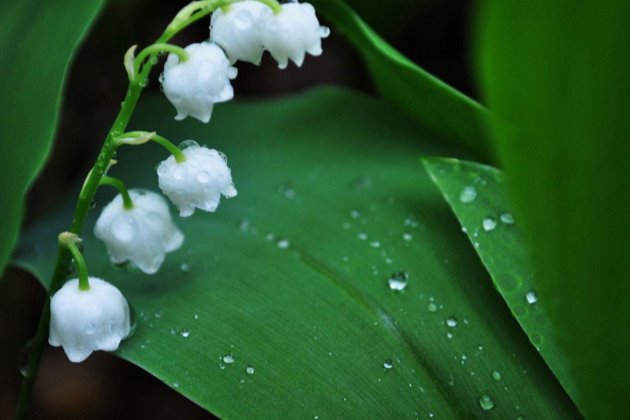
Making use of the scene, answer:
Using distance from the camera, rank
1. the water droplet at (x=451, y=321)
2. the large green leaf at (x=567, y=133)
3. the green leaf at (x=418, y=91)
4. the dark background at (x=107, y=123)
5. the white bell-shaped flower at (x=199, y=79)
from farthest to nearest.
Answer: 1. the dark background at (x=107, y=123)
2. the green leaf at (x=418, y=91)
3. the water droplet at (x=451, y=321)
4. the white bell-shaped flower at (x=199, y=79)
5. the large green leaf at (x=567, y=133)

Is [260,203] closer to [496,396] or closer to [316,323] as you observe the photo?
[316,323]

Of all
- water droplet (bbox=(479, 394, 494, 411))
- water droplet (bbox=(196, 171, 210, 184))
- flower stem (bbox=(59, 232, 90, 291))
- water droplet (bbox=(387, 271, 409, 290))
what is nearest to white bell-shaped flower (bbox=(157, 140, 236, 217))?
water droplet (bbox=(196, 171, 210, 184))

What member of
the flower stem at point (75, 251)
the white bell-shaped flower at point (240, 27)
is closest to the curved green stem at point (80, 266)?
the flower stem at point (75, 251)

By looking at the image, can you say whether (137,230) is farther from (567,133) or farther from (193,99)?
(567,133)

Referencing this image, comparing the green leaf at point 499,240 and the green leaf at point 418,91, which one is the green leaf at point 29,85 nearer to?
the green leaf at point 418,91

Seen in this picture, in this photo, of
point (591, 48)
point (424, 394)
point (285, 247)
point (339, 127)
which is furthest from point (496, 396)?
point (339, 127)

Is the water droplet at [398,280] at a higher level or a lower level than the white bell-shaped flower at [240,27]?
lower

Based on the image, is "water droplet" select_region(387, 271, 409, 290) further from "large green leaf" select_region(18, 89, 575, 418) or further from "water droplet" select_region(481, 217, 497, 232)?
"water droplet" select_region(481, 217, 497, 232)
